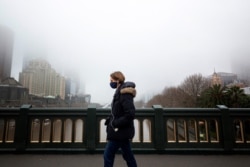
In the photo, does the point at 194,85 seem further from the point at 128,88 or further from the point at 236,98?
the point at 128,88

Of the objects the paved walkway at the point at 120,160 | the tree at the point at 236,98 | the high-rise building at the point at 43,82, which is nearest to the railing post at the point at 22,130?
the paved walkway at the point at 120,160

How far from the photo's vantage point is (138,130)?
536 centimetres

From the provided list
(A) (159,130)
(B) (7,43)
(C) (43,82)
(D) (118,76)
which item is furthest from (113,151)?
(B) (7,43)

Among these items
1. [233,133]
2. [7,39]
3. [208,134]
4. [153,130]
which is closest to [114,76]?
[153,130]

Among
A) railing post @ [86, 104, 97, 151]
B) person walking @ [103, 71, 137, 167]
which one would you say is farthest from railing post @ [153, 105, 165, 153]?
person walking @ [103, 71, 137, 167]

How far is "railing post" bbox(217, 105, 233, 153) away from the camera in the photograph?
203 inches

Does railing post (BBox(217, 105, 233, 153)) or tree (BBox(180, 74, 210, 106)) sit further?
tree (BBox(180, 74, 210, 106))

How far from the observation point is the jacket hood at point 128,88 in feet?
10.0

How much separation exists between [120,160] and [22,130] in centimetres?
277

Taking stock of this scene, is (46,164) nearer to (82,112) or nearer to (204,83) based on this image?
(82,112)

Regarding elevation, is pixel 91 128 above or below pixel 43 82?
below

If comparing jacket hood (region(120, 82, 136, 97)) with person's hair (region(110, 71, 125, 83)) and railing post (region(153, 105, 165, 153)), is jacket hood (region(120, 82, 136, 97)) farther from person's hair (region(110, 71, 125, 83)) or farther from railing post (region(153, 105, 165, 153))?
railing post (region(153, 105, 165, 153))

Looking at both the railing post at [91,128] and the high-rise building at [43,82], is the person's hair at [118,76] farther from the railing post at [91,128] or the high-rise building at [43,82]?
the high-rise building at [43,82]

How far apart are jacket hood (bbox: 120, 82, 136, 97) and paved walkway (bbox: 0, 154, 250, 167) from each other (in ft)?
6.61
